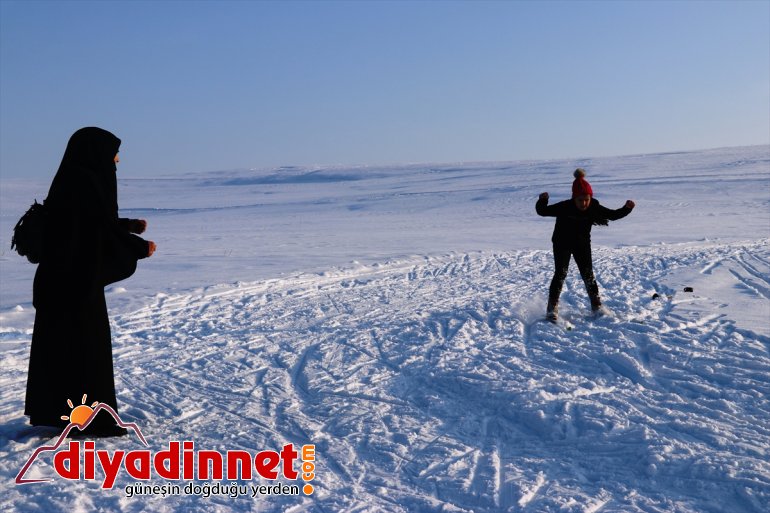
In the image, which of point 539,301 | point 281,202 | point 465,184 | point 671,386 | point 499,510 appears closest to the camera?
point 499,510

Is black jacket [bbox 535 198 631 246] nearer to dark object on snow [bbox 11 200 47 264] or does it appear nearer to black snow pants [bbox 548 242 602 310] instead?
black snow pants [bbox 548 242 602 310]

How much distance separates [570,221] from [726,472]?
407 cm

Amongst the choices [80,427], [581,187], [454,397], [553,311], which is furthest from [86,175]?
[553,311]

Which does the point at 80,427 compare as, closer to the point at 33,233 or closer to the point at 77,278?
the point at 77,278

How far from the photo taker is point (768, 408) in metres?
5.13

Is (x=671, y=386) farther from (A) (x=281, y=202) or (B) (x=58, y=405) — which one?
(A) (x=281, y=202)

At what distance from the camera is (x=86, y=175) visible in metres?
4.46

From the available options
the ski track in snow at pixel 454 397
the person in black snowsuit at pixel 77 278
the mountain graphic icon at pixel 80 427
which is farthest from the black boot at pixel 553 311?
the person in black snowsuit at pixel 77 278

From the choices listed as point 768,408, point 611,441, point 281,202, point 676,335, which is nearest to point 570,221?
point 676,335

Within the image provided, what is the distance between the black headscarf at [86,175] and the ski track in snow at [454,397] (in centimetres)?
142

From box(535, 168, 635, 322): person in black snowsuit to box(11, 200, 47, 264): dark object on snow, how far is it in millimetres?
4707

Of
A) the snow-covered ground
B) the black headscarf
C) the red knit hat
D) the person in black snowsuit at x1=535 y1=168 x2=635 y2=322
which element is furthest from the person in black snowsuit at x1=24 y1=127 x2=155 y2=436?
the red knit hat

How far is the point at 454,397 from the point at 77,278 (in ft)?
8.91

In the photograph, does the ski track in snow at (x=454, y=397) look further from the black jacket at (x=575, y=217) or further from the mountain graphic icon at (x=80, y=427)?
the black jacket at (x=575, y=217)
